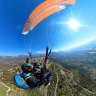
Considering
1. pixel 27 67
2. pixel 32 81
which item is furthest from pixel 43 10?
pixel 32 81

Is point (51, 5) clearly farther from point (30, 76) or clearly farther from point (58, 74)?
point (58, 74)

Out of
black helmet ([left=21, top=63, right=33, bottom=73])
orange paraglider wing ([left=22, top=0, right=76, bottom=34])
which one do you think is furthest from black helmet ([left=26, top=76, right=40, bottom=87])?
orange paraglider wing ([left=22, top=0, right=76, bottom=34])

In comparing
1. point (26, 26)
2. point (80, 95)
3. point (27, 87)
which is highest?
point (26, 26)

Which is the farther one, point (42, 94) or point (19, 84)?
point (42, 94)

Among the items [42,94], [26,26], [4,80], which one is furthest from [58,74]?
[26,26]

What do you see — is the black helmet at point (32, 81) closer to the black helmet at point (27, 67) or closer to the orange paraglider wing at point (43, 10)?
the black helmet at point (27, 67)

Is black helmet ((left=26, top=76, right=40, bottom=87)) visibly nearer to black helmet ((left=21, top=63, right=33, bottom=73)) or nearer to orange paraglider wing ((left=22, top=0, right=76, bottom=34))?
black helmet ((left=21, top=63, right=33, bottom=73))

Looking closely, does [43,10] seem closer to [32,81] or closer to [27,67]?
[27,67]

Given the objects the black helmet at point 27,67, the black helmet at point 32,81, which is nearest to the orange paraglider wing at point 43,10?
the black helmet at point 27,67
